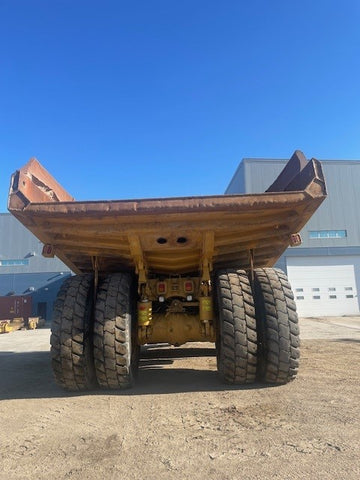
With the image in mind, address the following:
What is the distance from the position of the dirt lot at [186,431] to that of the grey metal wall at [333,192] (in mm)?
22863

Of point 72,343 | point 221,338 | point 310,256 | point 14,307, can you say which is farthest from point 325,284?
point 72,343

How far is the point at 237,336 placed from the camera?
388 centimetres

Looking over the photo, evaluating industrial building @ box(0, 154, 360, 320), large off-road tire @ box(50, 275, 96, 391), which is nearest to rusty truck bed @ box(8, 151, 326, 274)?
large off-road tire @ box(50, 275, 96, 391)

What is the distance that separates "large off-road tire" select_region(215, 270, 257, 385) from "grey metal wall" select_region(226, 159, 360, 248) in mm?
22435

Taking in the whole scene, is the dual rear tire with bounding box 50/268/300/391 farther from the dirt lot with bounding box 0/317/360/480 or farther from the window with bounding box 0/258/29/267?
the window with bounding box 0/258/29/267

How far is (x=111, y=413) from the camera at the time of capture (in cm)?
328

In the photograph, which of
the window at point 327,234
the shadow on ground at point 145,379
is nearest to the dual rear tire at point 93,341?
the shadow on ground at point 145,379

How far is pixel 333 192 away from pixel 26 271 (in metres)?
25.3

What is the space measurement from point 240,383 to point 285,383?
0.52 m

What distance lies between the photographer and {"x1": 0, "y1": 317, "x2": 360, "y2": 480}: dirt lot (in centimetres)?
215

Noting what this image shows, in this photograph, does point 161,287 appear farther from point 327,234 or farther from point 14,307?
point 327,234

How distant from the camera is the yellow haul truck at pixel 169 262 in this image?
3.65 meters

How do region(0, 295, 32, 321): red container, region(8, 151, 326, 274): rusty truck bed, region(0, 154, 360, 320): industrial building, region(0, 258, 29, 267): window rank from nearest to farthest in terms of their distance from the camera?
1. region(8, 151, 326, 274): rusty truck bed
2. region(0, 154, 360, 320): industrial building
3. region(0, 295, 32, 321): red container
4. region(0, 258, 29, 267): window

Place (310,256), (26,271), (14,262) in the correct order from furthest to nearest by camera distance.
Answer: (14,262) → (26,271) → (310,256)
